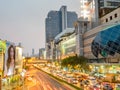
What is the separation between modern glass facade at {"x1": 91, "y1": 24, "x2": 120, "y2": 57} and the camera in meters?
122

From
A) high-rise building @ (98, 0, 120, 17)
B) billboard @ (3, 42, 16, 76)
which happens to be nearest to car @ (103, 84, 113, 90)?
billboard @ (3, 42, 16, 76)

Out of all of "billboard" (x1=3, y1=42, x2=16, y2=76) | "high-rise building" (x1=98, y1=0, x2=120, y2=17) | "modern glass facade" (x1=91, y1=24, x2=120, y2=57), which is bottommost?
"billboard" (x1=3, y1=42, x2=16, y2=76)

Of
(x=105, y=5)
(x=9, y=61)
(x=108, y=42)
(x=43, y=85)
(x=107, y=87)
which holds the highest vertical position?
(x=105, y=5)

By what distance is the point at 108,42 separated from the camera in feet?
417

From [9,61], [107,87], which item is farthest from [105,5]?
[107,87]

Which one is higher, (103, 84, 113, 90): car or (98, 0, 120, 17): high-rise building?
(98, 0, 120, 17): high-rise building

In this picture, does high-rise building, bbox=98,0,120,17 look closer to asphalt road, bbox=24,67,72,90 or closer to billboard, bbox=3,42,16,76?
asphalt road, bbox=24,67,72,90

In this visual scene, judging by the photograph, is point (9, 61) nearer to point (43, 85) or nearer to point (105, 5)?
point (43, 85)

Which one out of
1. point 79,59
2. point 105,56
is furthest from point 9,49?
point 79,59

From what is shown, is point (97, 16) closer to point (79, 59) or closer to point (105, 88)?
point (79, 59)

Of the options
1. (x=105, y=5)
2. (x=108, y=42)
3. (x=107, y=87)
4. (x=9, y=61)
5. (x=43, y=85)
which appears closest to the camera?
(x=107, y=87)

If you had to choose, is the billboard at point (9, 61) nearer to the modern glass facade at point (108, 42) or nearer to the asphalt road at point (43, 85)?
the asphalt road at point (43, 85)

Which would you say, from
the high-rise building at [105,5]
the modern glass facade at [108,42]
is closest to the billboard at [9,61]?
the modern glass facade at [108,42]

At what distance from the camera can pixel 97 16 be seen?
170 m
